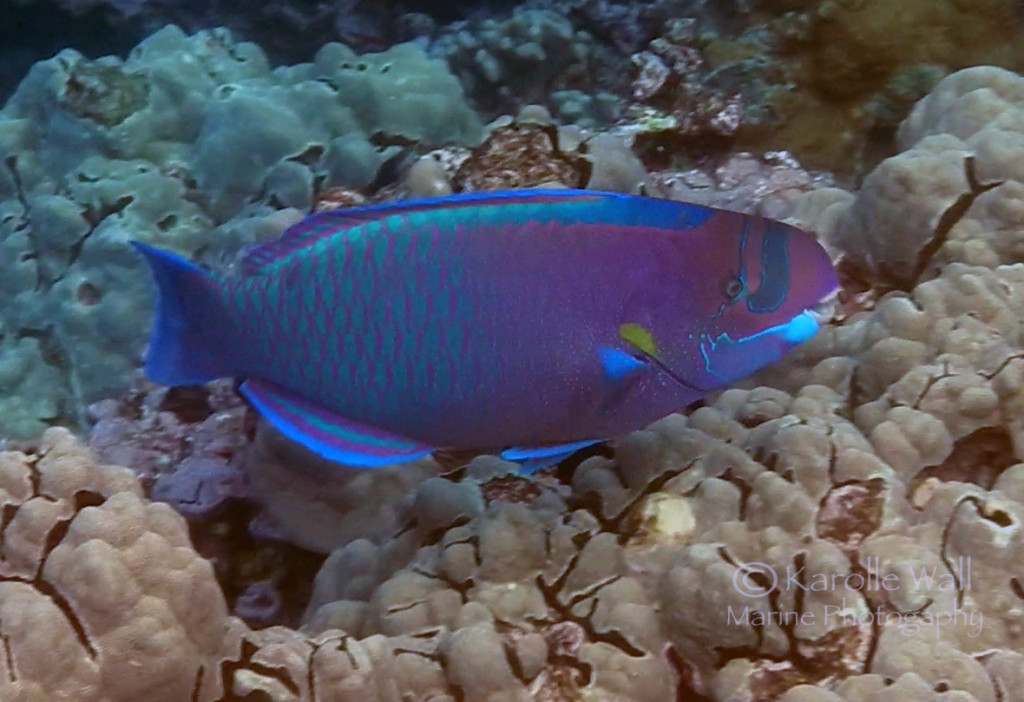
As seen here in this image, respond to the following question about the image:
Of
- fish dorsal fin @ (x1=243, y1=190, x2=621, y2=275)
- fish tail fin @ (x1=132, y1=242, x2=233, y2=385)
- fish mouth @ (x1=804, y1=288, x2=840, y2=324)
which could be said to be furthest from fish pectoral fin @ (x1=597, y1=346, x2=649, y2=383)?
fish mouth @ (x1=804, y1=288, x2=840, y2=324)

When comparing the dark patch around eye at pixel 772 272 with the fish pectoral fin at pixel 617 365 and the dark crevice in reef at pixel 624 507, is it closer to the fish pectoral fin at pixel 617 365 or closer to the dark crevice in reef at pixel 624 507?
the fish pectoral fin at pixel 617 365

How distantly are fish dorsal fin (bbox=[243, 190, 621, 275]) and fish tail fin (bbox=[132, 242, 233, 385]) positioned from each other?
97mm

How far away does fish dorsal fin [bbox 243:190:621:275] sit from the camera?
173 cm

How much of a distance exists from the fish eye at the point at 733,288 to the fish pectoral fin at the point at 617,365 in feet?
0.68

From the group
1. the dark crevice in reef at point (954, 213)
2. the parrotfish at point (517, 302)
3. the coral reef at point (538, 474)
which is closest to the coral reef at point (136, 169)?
the coral reef at point (538, 474)

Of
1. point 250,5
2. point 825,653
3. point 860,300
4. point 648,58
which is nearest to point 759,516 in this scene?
point 825,653

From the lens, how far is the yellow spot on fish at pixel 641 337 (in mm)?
1757

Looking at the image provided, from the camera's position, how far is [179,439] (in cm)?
328

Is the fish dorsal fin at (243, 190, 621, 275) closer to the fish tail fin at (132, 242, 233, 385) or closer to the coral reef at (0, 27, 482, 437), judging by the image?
the fish tail fin at (132, 242, 233, 385)

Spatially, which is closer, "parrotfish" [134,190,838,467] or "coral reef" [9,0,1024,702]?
"coral reef" [9,0,1024,702]

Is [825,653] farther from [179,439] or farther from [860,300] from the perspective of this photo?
[179,439]

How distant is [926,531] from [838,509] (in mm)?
182

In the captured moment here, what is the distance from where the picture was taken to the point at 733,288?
5.72 feet

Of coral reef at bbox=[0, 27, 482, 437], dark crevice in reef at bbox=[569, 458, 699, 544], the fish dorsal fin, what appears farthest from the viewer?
coral reef at bbox=[0, 27, 482, 437]
